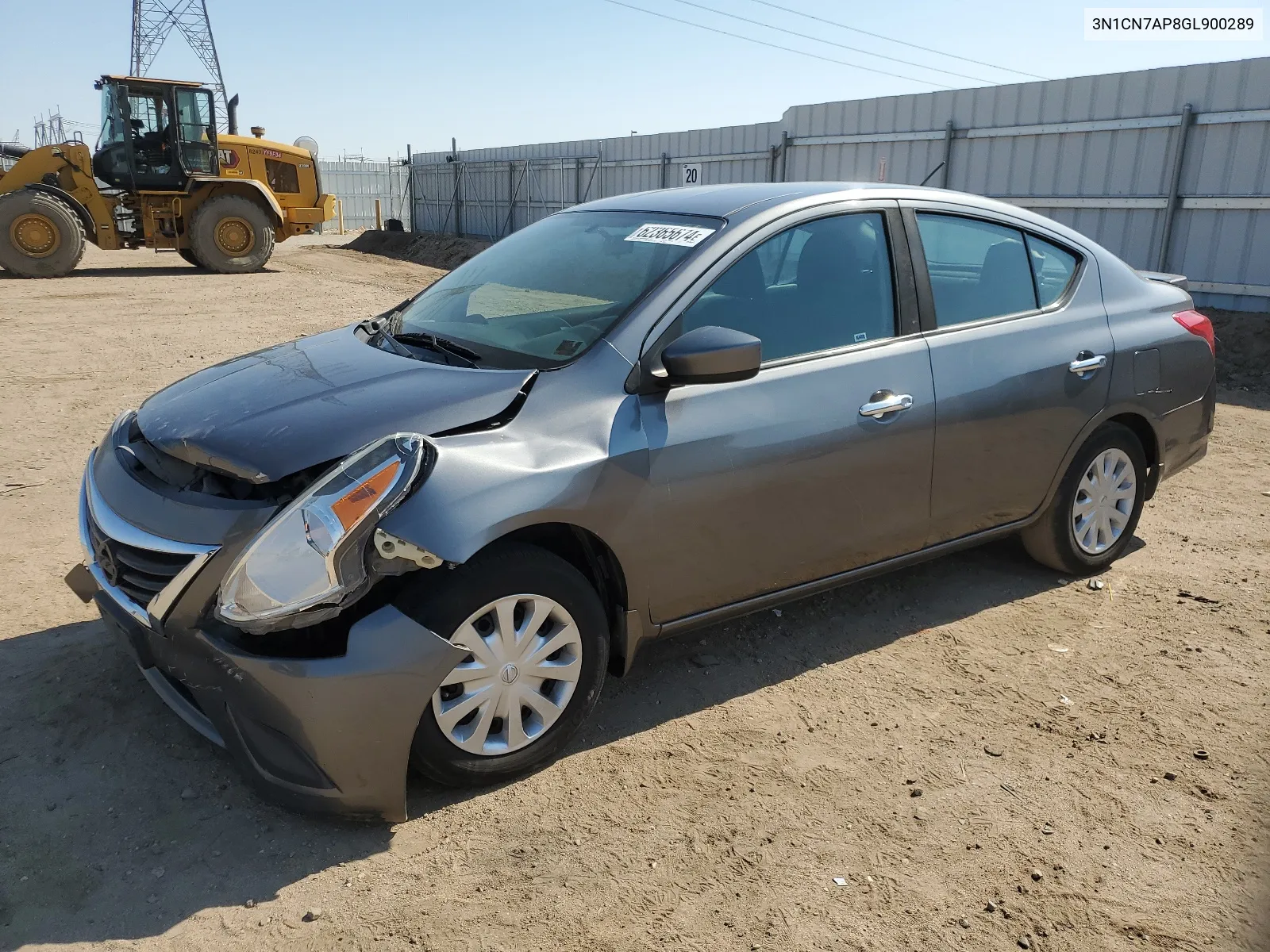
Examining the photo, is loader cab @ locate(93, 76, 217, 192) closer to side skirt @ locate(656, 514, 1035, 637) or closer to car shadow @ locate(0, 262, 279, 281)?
car shadow @ locate(0, 262, 279, 281)

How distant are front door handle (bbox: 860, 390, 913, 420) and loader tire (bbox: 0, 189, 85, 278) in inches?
684

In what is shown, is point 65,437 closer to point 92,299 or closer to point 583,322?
point 583,322

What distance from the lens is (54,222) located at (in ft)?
54.3

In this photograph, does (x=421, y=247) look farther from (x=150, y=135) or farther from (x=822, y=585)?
(x=822, y=585)

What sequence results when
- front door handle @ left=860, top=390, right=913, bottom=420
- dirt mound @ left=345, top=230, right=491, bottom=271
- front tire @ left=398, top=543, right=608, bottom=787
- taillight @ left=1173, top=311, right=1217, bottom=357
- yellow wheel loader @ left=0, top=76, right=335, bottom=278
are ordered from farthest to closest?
dirt mound @ left=345, top=230, right=491, bottom=271 → yellow wheel loader @ left=0, top=76, right=335, bottom=278 → taillight @ left=1173, top=311, right=1217, bottom=357 → front door handle @ left=860, top=390, right=913, bottom=420 → front tire @ left=398, top=543, right=608, bottom=787

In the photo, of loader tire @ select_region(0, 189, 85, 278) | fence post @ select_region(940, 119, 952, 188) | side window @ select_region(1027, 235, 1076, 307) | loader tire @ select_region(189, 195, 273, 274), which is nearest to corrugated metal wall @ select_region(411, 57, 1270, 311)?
fence post @ select_region(940, 119, 952, 188)

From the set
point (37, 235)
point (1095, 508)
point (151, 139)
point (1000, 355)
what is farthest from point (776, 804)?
point (151, 139)

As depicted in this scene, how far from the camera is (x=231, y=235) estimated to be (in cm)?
1866

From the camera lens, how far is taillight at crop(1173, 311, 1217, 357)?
4559 millimetres

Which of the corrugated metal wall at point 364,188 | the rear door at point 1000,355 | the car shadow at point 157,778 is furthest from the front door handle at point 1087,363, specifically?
the corrugated metal wall at point 364,188

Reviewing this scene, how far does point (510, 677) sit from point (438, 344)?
1229 millimetres

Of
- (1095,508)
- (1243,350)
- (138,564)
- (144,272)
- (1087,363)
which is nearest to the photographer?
(138,564)

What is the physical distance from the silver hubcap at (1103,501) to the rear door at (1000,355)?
0.31 meters

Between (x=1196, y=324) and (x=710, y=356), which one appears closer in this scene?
(x=710, y=356)
